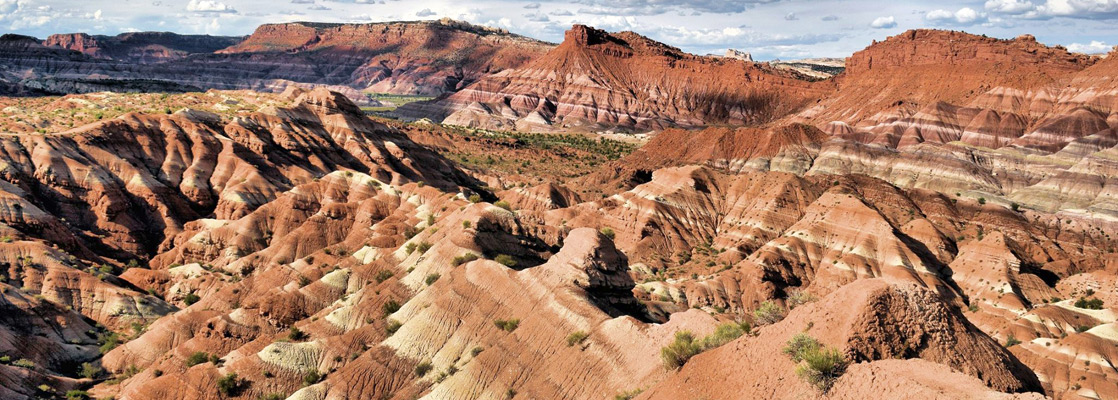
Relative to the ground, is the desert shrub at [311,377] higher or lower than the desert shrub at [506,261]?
lower

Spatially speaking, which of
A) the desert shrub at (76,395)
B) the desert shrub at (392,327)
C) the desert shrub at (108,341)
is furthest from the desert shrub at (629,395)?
the desert shrub at (108,341)

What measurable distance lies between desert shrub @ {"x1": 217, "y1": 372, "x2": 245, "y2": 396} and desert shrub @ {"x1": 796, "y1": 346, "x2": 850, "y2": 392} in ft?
97.8

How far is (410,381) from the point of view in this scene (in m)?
42.6

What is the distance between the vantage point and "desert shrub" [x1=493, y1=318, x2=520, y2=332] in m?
41.7

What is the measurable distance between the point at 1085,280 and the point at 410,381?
61.7 metres

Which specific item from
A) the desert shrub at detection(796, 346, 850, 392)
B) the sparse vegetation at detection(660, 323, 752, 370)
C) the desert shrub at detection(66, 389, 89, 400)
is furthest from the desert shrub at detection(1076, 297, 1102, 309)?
the desert shrub at detection(66, 389, 89, 400)

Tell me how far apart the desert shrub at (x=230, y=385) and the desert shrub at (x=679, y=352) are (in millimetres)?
22855

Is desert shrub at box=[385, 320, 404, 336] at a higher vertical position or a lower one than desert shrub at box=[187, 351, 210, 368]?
higher

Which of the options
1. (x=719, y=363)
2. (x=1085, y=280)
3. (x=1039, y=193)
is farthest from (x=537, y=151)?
(x=719, y=363)

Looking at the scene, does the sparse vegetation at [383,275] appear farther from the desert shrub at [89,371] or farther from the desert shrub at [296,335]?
the desert shrub at [89,371]

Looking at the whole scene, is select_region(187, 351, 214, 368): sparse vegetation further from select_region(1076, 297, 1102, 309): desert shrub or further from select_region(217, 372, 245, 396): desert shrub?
select_region(1076, 297, 1102, 309): desert shrub

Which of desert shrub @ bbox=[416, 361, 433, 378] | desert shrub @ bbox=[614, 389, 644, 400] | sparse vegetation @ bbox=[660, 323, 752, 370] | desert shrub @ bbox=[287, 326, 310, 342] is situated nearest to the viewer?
sparse vegetation @ bbox=[660, 323, 752, 370]

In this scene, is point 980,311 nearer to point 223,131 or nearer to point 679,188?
point 679,188

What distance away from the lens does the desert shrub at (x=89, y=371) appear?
5147cm
